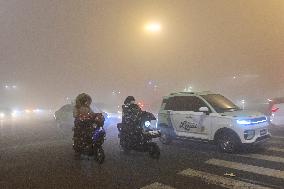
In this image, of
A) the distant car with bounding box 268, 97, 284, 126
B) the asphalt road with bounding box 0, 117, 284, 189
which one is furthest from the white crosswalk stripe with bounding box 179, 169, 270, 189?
the distant car with bounding box 268, 97, 284, 126

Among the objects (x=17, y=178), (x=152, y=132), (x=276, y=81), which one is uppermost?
(x=276, y=81)

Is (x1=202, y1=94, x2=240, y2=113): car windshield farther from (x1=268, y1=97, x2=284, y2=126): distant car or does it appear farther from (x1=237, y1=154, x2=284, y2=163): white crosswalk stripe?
(x1=268, y1=97, x2=284, y2=126): distant car

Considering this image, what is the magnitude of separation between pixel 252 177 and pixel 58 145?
8893 millimetres

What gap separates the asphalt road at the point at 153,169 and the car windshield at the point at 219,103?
141 centimetres

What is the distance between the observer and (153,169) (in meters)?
9.33

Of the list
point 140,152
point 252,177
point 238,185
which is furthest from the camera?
point 140,152

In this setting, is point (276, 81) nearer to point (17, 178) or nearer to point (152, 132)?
point (152, 132)

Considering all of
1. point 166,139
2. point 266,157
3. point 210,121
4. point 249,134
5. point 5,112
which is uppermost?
point 5,112

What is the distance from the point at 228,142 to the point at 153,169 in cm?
313

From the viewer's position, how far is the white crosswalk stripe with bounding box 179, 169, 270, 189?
7523mm

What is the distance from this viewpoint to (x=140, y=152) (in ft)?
39.1

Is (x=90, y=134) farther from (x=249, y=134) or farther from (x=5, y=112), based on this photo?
(x=5, y=112)

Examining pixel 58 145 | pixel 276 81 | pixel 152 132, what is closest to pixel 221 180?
pixel 152 132

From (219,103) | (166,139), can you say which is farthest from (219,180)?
(166,139)
